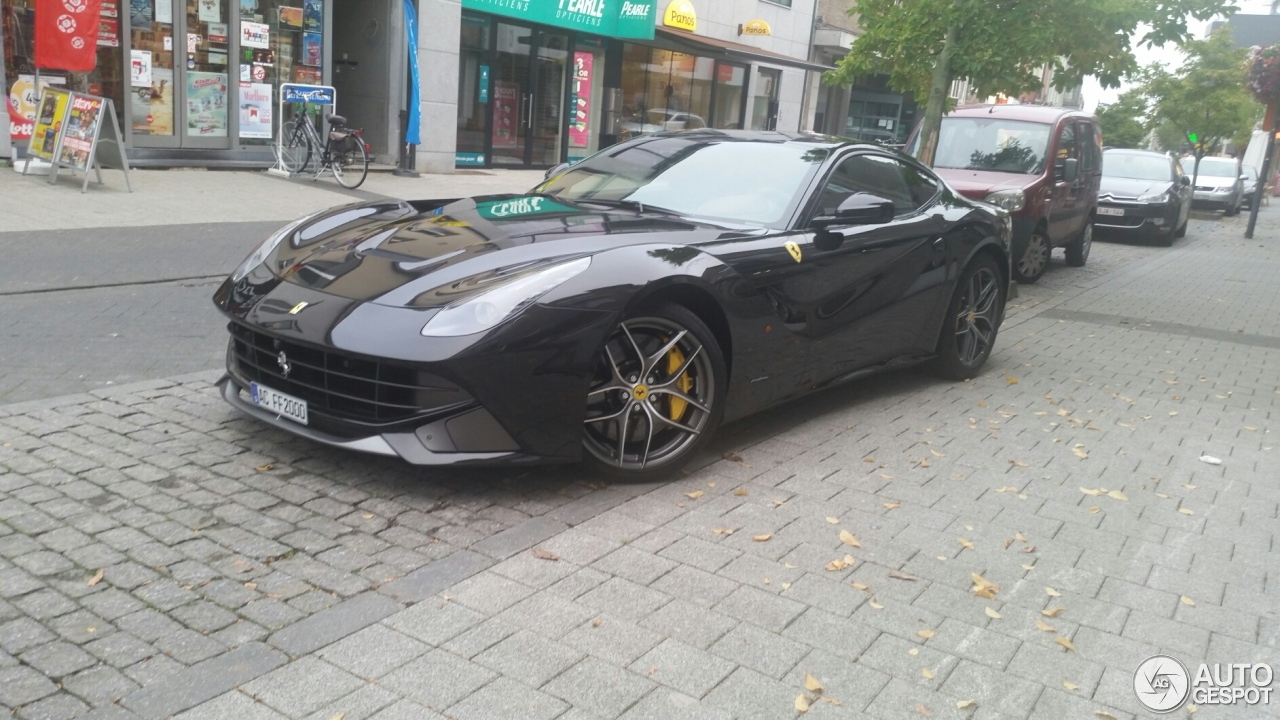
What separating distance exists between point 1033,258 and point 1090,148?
218 centimetres

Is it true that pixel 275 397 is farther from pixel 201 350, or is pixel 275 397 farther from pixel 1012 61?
pixel 1012 61

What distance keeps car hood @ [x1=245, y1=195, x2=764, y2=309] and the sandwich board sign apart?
726 centimetres

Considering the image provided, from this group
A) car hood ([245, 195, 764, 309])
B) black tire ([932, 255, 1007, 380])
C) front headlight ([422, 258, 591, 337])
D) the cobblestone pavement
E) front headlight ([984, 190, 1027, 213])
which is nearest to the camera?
the cobblestone pavement

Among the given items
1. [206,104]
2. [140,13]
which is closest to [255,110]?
[206,104]

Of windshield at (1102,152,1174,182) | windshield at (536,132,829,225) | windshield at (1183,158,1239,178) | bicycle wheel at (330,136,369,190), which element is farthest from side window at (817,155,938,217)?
windshield at (1183,158,1239,178)

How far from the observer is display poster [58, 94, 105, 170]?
11.1m

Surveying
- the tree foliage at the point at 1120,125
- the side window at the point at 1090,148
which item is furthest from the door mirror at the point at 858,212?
the tree foliage at the point at 1120,125

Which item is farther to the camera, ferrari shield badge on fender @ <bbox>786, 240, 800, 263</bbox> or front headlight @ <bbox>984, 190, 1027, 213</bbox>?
front headlight @ <bbox>984, 190, 1027, 213</bbox>

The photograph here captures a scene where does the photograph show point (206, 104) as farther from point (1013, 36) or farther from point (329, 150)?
point (1013, 36)

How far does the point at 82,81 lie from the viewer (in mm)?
13258

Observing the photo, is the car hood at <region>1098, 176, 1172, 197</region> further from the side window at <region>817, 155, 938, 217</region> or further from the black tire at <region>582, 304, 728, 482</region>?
the black tire at <region>582, 304, 728, 482</region>

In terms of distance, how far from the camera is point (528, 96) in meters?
20.2

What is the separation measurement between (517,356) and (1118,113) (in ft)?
159

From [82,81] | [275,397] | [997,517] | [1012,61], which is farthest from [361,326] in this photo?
[82,81]
